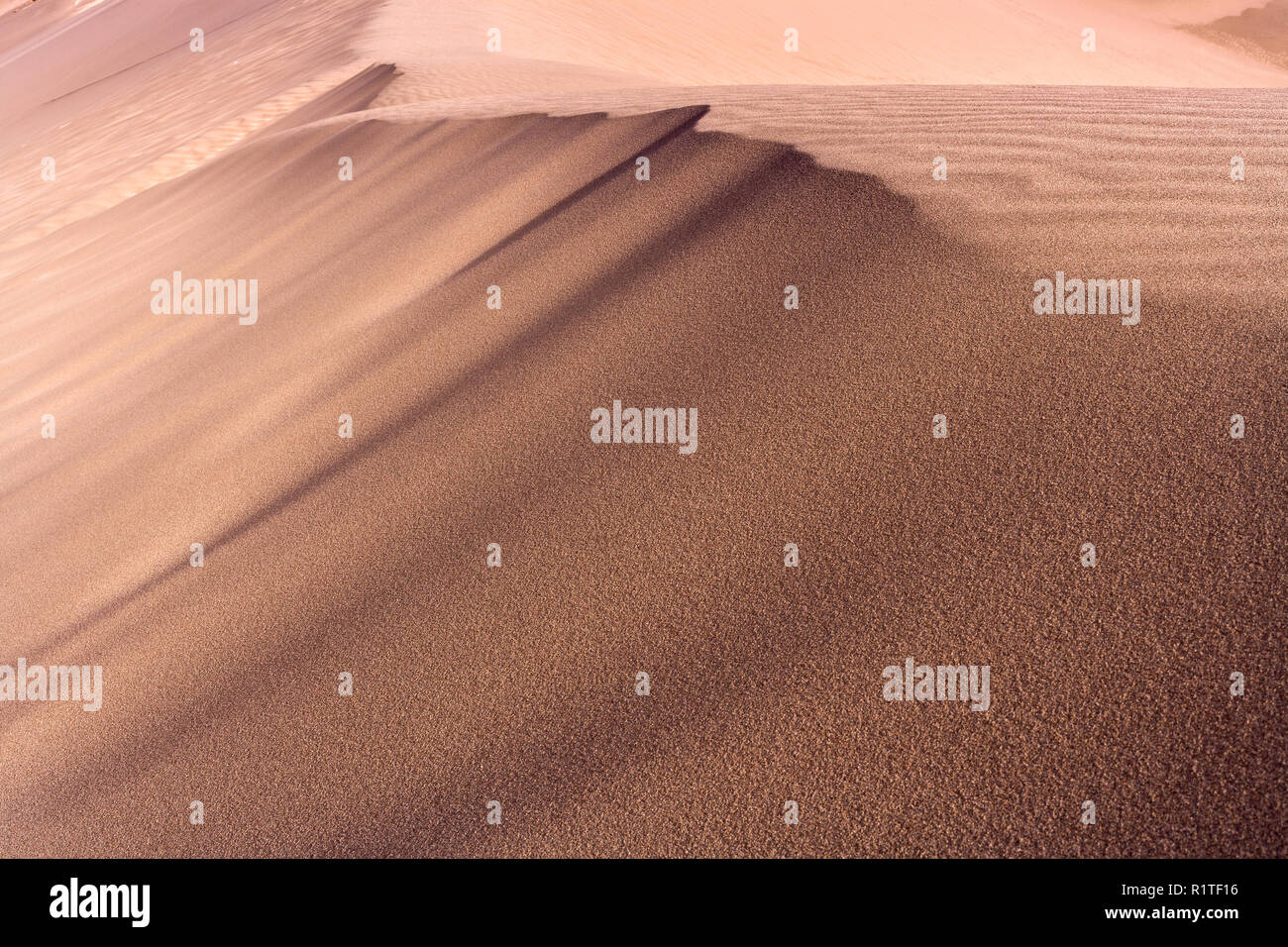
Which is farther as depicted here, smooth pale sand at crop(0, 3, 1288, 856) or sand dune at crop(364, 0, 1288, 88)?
sand dune at crop(364, 0, 1288, 88)

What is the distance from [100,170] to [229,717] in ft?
36.9

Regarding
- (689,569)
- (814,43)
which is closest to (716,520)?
(689,569)

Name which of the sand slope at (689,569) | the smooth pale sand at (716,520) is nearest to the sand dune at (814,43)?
the smooth pale sand at (716,520)

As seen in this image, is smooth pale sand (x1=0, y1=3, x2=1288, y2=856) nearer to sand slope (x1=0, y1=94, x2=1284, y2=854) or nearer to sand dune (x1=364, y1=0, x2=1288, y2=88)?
sand slope (x1=0, y1=94, x2=1284, y2=854)

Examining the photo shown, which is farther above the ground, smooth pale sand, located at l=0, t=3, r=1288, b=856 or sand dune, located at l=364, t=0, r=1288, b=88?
sand dune, located at l=364, t=0, r=1288, b=88

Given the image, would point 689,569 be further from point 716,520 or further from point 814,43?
point 814,43

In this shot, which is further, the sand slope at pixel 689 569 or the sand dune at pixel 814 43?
the sand dune at pixel 814 43

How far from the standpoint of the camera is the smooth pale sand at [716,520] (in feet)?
6.26

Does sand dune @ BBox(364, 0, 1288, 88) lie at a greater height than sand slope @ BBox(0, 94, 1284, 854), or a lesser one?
greater

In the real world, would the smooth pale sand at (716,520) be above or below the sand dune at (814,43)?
below

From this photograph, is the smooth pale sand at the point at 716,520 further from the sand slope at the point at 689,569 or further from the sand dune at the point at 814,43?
the sand dune at the point at 814,43

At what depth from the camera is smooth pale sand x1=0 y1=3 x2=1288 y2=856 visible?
1.91 meters

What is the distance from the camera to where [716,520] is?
261 cm

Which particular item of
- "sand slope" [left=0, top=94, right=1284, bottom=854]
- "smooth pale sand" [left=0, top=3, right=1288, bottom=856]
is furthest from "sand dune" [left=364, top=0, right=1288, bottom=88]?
"sand slope" [left=0, top=94, right=1284, bottom=854]
